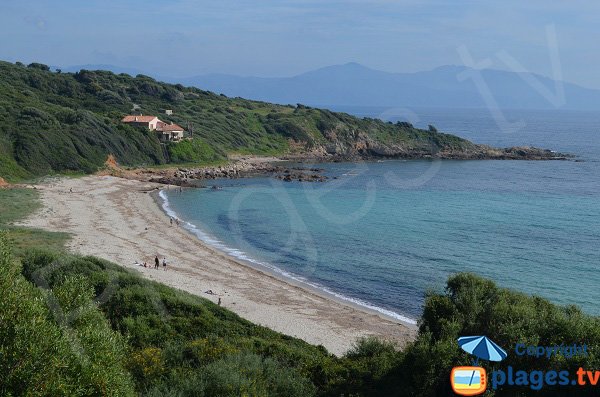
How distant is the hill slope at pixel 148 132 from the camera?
67062 mm

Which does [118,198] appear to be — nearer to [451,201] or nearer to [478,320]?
[451,201]

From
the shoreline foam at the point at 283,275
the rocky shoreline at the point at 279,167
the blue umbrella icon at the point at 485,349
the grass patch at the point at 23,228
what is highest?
the rocky shoreline at the point at 279,167

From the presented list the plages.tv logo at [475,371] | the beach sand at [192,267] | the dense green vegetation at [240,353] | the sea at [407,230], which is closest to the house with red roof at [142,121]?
the sea at [407,230]

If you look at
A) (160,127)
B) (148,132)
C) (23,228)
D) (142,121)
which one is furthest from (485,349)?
(142,121)

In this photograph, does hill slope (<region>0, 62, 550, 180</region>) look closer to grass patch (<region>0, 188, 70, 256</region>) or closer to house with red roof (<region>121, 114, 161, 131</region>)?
house with red roof (<region>121, 114, 161, 131</region>)

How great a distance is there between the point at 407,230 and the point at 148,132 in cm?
4646

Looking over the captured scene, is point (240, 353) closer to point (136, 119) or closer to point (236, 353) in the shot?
point (236, 353)

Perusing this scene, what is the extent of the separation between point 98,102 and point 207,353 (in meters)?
93.5

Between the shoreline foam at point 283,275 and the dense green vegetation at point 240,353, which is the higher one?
the dense green vegetation at point 240,353

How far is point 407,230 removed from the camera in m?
47.1

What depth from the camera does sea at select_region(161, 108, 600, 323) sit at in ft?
108

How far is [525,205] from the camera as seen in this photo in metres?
59.0

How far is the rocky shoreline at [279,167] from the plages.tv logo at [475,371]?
59.5 m

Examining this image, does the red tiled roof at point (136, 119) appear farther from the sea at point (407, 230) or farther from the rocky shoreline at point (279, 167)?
the sea at point (407, 230)
